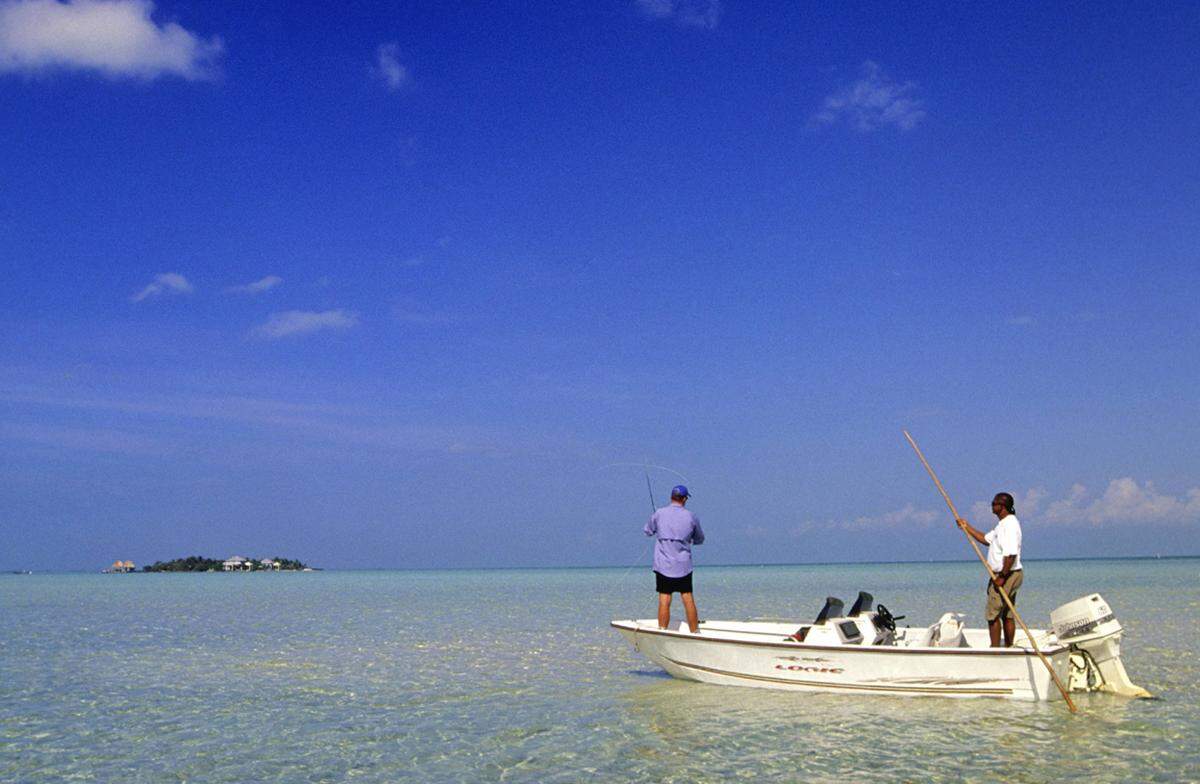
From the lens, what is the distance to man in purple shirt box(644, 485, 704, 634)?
42.9 ft

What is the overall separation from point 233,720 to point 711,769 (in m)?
5.81

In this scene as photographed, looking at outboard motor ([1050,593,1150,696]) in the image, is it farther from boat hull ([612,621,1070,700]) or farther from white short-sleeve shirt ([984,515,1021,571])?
white short-sleeve shirt ([984,515,1021,571])

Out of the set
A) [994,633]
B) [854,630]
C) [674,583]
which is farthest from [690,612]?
[994,633]

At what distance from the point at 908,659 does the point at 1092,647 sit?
7.43 ft

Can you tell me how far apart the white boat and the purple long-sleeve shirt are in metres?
0.83

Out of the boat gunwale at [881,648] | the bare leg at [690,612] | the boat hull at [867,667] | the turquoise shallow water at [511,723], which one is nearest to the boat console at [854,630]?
the boat gunwale at [881,648]

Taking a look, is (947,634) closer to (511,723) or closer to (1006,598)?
(1006,598)

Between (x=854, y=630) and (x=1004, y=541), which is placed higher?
(x=1004, y=541)

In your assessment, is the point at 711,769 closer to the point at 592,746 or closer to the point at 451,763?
the point at 592,746

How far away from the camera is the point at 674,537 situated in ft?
42.8

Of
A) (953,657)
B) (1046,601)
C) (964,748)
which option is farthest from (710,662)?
(1046,601)

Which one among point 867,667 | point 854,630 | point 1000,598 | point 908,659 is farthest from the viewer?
point 854,630

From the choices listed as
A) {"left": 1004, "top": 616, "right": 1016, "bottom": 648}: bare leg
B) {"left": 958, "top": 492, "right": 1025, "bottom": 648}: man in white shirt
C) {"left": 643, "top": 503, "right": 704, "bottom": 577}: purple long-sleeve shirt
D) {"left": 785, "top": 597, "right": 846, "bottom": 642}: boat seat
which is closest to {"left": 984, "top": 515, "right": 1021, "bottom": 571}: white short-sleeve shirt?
{"left": 958, "top": 492, "right": 1025, "bottom": 648}: man in white shirt

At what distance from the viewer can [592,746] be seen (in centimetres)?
976
